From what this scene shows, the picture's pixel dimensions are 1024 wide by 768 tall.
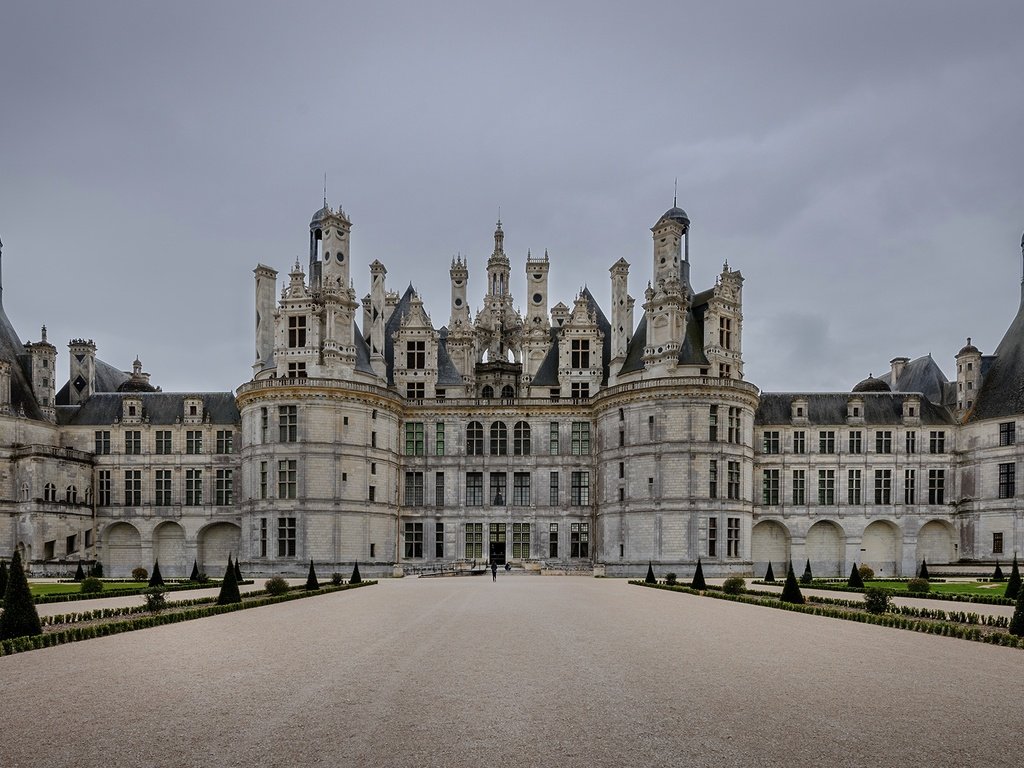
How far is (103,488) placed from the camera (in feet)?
226

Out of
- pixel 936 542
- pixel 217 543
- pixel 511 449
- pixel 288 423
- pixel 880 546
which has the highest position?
pixel 288 423

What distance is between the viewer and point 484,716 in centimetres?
1321

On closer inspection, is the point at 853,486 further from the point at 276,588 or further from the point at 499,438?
the point at 276,588

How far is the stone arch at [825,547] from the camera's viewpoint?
2613 inches

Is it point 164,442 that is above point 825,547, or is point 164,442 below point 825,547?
above

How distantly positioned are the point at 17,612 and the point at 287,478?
39.8 metres

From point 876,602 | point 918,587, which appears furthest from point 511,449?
point 876,602

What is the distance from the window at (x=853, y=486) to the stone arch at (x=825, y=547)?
90.3 inches

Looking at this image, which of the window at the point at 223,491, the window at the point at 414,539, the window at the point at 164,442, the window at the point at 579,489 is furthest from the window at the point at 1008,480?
the window at the point at 164,442

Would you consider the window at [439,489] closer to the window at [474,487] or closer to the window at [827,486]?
the window at [474,487]

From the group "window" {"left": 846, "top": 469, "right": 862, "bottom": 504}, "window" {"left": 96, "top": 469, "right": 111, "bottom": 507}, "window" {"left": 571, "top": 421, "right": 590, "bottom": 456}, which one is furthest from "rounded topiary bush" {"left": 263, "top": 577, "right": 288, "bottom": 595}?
"window" {"left": 846, "top": 469, "right": 862, "bottom": 504}

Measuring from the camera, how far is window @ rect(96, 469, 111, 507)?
226 ft

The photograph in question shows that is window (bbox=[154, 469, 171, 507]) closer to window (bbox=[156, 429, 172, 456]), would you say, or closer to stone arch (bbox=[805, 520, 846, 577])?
window (bbox=[156, 429, 172, 456])

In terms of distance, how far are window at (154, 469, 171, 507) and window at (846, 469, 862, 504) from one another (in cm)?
5287
